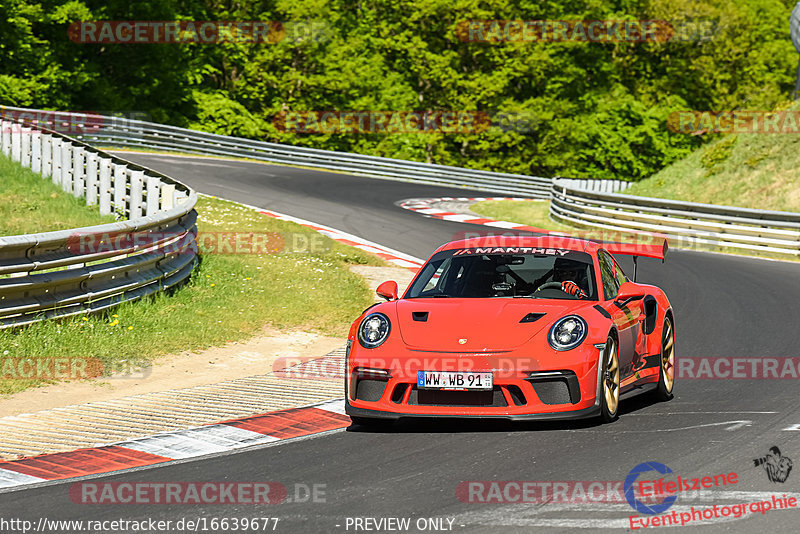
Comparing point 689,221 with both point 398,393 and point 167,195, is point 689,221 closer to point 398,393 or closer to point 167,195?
point 167,195

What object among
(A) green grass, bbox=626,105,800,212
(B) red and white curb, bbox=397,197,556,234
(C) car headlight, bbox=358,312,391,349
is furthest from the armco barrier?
(C) car headlight, bbox=358,312,391,349

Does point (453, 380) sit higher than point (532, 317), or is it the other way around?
point (532, 317)

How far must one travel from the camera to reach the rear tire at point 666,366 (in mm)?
8734

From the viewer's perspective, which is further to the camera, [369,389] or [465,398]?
[369,389]

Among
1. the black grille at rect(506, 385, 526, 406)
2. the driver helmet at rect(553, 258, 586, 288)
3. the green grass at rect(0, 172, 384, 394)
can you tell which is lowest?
the green grass at rect(0, 172, 384, 394)

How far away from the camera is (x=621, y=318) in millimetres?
8109

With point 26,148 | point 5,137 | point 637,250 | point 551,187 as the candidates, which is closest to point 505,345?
point 637,250

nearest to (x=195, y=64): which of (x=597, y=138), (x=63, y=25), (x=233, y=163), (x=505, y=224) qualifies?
(x=63, y=25)

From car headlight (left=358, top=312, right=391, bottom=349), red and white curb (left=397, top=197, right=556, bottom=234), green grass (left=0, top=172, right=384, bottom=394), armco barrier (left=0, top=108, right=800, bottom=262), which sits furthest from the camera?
red and white curb (left=397, top=197, right=556, bottom=234)

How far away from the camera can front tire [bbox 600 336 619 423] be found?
7461 mm

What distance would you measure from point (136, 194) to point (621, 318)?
10.4 m

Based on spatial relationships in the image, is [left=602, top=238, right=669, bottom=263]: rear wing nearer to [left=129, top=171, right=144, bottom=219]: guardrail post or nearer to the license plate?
the license plate

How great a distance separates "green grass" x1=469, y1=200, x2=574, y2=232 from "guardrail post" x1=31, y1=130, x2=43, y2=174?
11684 mm

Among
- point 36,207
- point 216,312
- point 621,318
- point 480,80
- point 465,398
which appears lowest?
→ point 216,312
